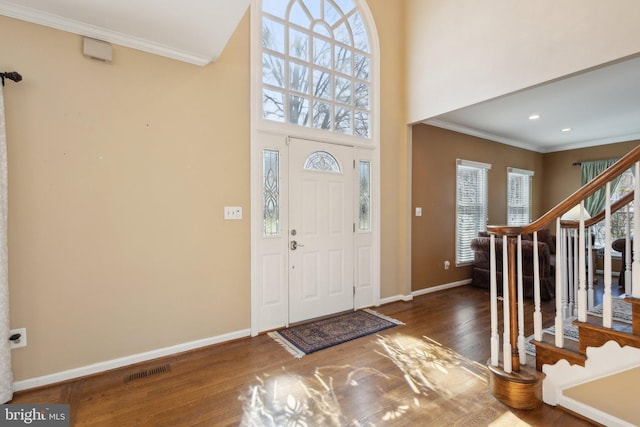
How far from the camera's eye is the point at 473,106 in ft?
10.7

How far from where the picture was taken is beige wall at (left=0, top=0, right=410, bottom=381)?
2115 millimetres

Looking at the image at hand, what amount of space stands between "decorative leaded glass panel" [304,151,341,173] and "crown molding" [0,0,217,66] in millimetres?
1331

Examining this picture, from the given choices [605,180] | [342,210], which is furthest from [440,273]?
[605,180]

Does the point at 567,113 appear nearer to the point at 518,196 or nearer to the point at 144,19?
the point at 518,196

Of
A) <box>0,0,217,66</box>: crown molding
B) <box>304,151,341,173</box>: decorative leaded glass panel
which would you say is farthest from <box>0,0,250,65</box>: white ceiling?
<box>304,151,341,173</box>: decorative leaded glass panel

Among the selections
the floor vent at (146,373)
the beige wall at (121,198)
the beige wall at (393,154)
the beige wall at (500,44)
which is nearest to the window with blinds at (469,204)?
the beige wall at (393,154)

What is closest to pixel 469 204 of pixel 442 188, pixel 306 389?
pixel 442 188

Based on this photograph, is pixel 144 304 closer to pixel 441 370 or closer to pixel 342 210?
pixel 342 210

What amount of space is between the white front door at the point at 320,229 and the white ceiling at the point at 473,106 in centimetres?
132

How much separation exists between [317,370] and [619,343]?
1909 millimetres

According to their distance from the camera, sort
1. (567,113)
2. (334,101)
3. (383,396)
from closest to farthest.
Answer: (383,396)
(334,101)
(567,113)

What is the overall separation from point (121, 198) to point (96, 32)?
1.24 meters

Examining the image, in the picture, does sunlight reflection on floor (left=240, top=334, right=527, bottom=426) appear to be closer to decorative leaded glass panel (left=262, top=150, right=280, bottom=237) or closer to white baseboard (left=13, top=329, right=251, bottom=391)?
white baseboard (left=13, top=329, right=251, bottom=391)

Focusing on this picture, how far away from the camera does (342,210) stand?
11.7ft
